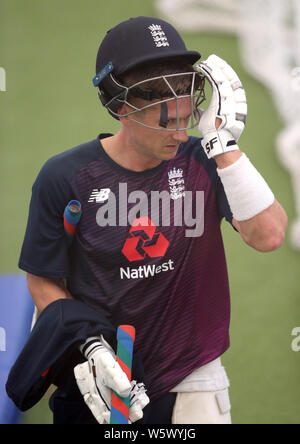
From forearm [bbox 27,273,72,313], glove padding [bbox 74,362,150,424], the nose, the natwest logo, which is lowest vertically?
glove padding [bbox 74,362,150,424]

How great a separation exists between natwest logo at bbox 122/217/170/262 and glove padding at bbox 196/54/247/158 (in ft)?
0.92

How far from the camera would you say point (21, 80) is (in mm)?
2527

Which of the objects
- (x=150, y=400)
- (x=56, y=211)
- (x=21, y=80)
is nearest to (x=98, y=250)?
(x=56, y=211)

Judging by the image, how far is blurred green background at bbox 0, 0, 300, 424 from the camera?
245cm

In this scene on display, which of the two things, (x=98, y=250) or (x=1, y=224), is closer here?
(x=98, y=250)

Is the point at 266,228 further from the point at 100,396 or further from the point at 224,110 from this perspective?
the point at 100,396

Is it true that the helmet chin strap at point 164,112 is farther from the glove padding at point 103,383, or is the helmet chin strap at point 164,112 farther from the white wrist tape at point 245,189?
the glove padding at point 103,383

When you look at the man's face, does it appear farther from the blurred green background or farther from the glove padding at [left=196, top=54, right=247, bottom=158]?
the blurred green background

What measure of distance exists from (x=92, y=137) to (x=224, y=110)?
105 cm

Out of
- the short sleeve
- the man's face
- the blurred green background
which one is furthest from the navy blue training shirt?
the blurred green background

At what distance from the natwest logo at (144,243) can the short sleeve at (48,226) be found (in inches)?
6.7

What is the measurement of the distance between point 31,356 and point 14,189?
967 mm

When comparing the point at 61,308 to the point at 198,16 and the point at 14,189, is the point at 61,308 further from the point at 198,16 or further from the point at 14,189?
the point at 198,16

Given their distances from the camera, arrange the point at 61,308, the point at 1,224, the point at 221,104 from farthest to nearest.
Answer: the point at 1,224 → the point at 61,308 → the point at 221,104
